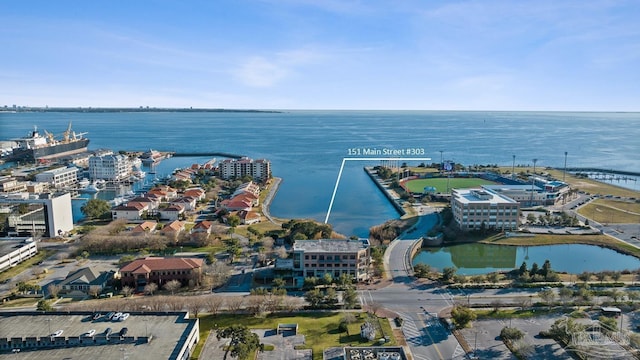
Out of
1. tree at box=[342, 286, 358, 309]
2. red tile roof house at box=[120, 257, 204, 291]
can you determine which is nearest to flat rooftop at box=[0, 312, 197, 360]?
red tile roof house at box=[120, 257, 204, 291]

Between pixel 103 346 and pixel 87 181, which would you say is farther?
pixel 87 181

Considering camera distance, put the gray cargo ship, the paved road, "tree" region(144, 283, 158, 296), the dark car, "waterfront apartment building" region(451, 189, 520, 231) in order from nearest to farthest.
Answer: the dark car < the paved road < "tree" region(144, 283, 158, 296) < "waterfront apartment building" region(451, 189, 520, 231) < the gray cargo ship

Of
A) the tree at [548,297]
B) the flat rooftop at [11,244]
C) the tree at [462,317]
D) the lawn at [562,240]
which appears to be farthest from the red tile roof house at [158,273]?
the lawn at [562,240]

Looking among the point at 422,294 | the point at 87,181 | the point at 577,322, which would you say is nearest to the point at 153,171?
the point at 87,181

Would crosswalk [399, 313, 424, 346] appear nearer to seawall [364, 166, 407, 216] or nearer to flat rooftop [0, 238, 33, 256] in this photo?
seawall [364, 166, 407, 216]

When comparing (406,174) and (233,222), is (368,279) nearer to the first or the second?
(233,222)

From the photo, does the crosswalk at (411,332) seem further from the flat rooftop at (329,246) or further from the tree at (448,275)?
the flat rooftop at (329,246)
